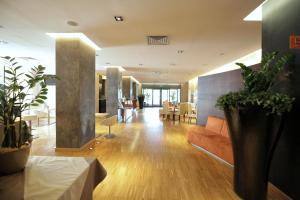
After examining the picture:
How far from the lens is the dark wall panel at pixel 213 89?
14.3ft

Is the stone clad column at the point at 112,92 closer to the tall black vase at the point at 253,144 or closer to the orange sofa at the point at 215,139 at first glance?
the orange sofa at the point at 215,139

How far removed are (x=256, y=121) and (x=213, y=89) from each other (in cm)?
358

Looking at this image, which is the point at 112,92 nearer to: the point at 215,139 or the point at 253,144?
the point at 215,139

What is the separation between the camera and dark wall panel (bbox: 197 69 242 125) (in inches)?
172

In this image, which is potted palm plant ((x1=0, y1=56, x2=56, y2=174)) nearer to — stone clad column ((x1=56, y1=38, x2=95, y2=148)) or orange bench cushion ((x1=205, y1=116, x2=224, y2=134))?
stone clad column ((x1=56, y1=38, x2=95, y2=148))

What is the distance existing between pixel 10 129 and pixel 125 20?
2.61 meters

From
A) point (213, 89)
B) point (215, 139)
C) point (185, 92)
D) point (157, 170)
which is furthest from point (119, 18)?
point (185, 92)

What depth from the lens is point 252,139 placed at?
2166 millimetres

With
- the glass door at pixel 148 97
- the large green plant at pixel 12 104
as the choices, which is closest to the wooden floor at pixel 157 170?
the large green plant at pixel 12 104

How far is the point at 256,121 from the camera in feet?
6.88

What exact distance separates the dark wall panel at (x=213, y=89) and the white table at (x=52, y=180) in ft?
11.8

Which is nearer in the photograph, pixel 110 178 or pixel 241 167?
pixel 241 167

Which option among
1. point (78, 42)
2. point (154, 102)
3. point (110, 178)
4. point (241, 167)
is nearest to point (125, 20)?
point (78, 42)

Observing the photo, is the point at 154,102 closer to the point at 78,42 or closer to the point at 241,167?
the point at 78,42
